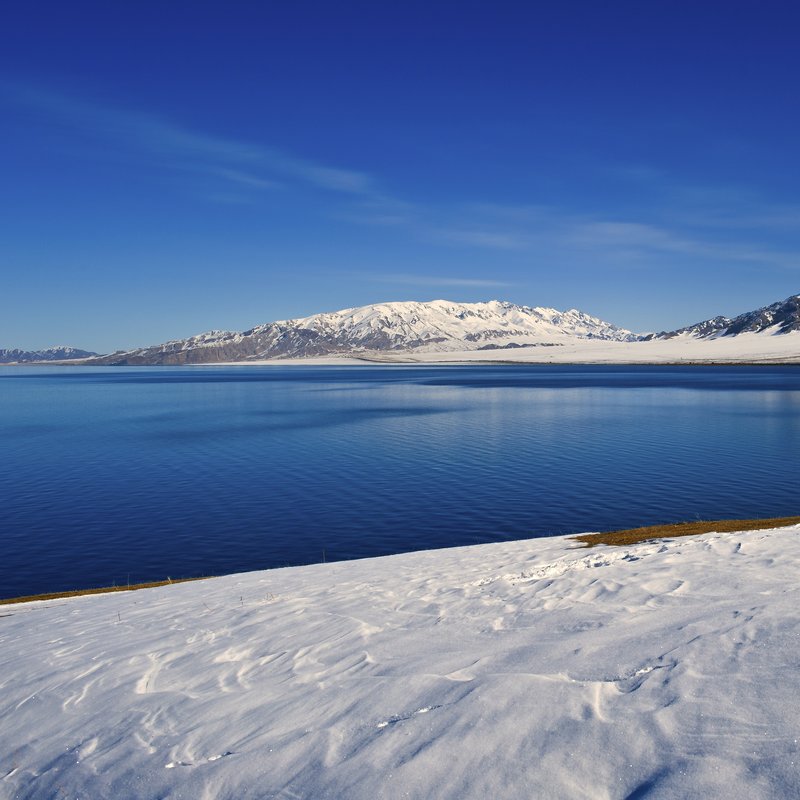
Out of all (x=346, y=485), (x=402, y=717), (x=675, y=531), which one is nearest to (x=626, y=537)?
(x=675, y=531)

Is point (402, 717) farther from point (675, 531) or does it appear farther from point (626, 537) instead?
point (675, 531)

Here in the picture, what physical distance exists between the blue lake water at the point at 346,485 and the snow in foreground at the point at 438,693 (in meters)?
13.6

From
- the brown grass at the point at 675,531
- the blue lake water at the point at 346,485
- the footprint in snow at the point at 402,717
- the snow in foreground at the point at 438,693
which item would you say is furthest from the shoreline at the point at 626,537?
the footprint in snow at the point at 402,717

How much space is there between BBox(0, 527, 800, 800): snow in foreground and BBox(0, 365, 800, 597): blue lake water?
44.6 ft

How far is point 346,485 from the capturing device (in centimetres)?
4250

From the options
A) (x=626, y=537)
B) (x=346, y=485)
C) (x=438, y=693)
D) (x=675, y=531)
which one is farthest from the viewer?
(x=346, y=485)

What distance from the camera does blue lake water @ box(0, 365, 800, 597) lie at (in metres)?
29.3

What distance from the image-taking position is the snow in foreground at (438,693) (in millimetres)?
7070

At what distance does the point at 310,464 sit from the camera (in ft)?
168

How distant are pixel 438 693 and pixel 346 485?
111 ft

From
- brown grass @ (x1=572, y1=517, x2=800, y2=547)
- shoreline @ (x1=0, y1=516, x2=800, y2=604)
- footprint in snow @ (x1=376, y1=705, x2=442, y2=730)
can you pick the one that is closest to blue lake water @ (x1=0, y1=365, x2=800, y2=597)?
shoreline @ (x1=0, y1=516, x2=800, y2=604)

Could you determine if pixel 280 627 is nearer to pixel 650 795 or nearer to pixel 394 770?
pixel 394 770

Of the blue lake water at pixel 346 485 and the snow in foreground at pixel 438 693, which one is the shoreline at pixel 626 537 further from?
the snow in foreground at pixel 438 693

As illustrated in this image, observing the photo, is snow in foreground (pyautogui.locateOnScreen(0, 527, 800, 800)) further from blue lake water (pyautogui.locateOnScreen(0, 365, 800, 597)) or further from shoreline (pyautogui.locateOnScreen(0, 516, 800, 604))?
blue lake water (pyautogui.locateOnScreen(0, 365, 800, 597))
